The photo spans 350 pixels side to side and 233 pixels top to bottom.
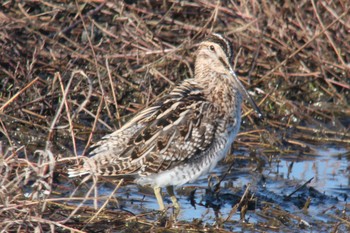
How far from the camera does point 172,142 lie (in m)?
5.50

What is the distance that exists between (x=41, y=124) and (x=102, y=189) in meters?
1.08

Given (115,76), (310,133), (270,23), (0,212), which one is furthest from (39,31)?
(0,212)

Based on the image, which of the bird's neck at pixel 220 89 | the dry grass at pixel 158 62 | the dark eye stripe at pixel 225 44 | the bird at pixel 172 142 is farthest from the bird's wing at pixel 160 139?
the dry grass at pixel 158 62

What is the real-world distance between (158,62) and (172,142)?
2041 millimetres

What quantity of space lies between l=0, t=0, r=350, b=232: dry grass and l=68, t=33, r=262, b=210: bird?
0.99 metres

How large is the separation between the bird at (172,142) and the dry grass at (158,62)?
0.99m

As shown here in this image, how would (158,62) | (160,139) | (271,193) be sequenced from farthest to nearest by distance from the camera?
1. (158,62)
2. (271,193)
3. (160,139)

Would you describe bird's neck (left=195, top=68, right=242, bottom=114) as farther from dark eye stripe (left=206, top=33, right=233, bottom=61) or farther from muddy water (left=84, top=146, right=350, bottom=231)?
muddy water (left=84, top=146, right=350, bottom=231)

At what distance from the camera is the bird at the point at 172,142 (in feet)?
17.7

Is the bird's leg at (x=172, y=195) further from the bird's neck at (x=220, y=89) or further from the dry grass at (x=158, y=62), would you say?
the dry grass at (x=158, y=62)

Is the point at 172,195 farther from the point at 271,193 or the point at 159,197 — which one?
the point at 271,193

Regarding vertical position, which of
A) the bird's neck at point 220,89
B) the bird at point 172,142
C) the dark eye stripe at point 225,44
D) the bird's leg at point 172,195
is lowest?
the bird's leg at point 172,195

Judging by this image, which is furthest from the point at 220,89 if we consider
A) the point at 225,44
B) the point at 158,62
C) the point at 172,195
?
the point at 158,62

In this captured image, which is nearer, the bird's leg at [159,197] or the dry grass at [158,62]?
the bird's leg at [159,197]
